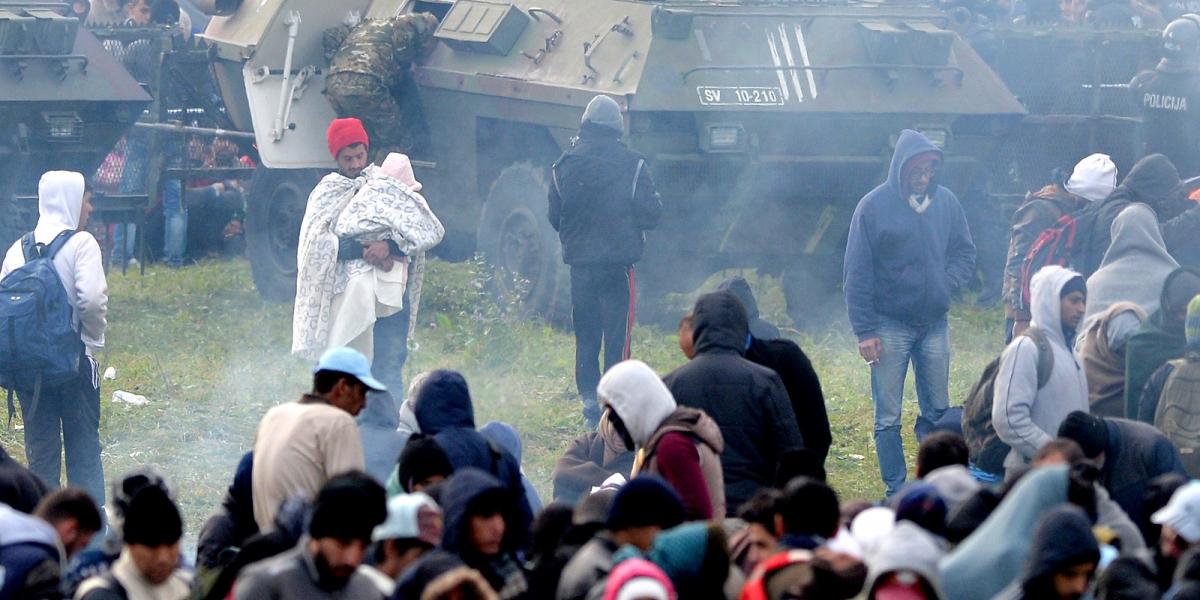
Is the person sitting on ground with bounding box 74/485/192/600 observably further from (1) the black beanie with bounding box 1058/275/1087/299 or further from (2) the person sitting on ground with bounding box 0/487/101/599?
(1) the black beanie with bounding box 1058/275/1087/299

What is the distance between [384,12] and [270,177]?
4.30 feet

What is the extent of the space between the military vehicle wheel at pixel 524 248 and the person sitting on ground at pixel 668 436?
19.3 feet

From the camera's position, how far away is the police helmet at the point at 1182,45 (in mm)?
12695

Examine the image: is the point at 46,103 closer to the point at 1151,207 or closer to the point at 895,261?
the point at 895,261

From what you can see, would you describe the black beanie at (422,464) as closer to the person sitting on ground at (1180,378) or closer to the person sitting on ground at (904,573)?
the person sitting on ground at (904,573)

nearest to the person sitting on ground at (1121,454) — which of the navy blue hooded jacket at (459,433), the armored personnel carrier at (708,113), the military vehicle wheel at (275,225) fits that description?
the navy blue hooded jacket at (459,433)

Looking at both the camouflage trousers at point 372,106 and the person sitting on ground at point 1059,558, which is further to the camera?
the camouflage trousers at point 372,106

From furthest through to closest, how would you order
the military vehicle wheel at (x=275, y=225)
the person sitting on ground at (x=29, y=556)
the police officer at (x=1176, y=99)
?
the military vehicle wheel at (x=275, y=225) → the police officer at (x=1176, y=99) → the person sitting on ground at (x=29, y=556)

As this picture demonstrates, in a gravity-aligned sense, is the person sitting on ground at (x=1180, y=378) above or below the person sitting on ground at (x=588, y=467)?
above

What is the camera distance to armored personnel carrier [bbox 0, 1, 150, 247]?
1252cm

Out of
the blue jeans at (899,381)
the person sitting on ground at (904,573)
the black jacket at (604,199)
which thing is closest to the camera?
the person sitting on ground at (904,573)

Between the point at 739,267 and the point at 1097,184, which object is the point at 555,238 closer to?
the point at 739,267

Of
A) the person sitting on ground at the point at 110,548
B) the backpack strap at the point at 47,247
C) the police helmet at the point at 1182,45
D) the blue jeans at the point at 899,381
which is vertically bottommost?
the blue jeans at the point at 899,381

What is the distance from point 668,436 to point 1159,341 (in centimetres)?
242
